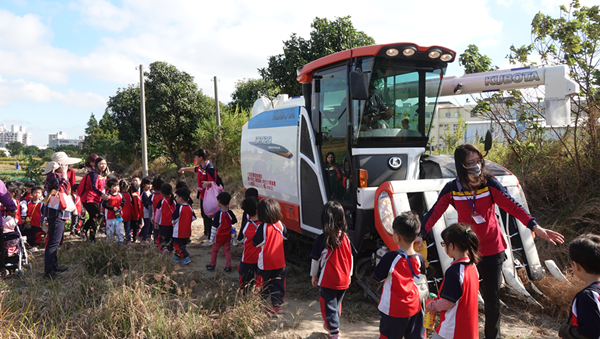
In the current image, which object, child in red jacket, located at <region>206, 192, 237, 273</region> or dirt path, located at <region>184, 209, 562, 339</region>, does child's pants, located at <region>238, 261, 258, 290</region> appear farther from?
child in red jacket, located at <region>206, 192, 237, 273</region>

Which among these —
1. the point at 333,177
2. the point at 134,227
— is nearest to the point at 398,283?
the point at 333,177

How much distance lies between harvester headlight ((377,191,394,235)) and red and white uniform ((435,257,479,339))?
1.48m

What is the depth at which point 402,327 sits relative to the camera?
3.20 metres

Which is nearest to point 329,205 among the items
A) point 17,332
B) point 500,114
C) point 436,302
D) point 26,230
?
point 436,302

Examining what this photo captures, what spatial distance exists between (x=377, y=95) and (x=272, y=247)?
2270 mm

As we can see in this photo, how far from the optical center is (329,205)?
3.76 metres

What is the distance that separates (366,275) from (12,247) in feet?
16.2

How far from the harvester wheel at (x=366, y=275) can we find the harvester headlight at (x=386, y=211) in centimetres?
65

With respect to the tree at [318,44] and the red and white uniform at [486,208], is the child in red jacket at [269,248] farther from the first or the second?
the tree at [318,44]

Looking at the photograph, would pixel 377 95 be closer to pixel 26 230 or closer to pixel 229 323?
pixel 229 323

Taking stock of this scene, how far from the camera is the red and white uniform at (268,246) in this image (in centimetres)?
446

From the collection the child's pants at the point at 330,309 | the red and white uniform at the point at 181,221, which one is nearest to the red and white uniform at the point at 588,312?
the child's pants at the point at 330,309

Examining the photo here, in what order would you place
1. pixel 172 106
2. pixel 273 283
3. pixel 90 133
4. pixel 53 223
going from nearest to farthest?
pixel 273 283 < pixel 53 223 < pixel 172 106 < pixel 90 133

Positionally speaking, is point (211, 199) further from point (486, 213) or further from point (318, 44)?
point (318, 44)
